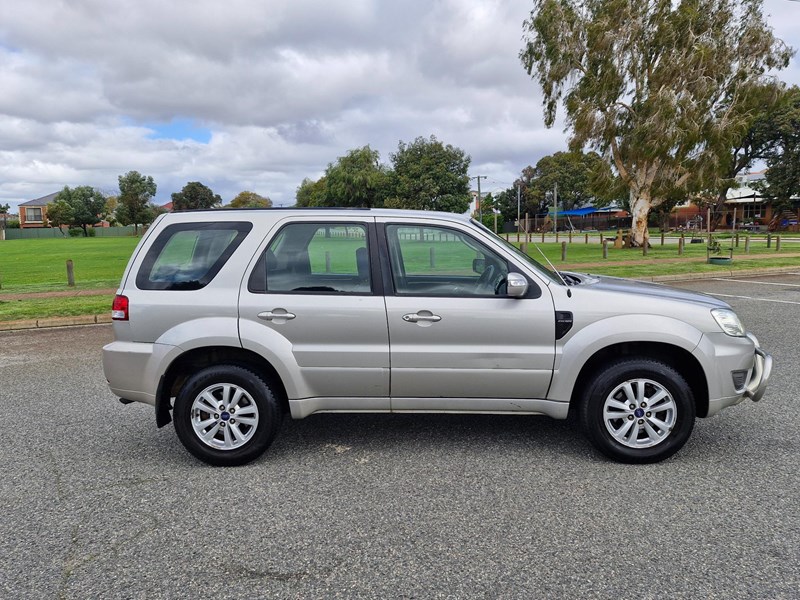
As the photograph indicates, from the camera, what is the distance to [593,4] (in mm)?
25484

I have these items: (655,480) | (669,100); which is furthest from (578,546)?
(669,100)

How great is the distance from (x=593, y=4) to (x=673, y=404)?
1052 inches

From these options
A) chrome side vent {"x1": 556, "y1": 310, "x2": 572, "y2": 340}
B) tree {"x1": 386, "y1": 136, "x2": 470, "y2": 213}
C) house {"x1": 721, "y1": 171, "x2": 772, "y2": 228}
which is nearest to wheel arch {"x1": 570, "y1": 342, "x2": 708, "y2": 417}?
chrome side vent {"x1": 556, "y1": 310, "x2": 572, "y2": 340}

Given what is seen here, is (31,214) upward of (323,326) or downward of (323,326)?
upward

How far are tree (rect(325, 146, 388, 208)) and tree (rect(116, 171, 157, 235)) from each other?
41.4 metres

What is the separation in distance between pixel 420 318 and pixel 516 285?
2.18ft

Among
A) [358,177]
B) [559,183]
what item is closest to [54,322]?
[358,177]

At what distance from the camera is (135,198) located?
92.2 metres

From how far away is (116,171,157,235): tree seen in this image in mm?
92250

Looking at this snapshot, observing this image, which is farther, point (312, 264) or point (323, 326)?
point (312, 264)

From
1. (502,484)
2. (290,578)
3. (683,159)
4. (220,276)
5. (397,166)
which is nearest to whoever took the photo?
(290,578)

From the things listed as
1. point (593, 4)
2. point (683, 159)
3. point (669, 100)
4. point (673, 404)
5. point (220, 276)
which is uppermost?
point (593, 4)

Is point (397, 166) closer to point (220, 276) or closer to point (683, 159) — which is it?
point (683, 159)

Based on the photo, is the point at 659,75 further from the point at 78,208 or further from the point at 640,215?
the point at 78,208
